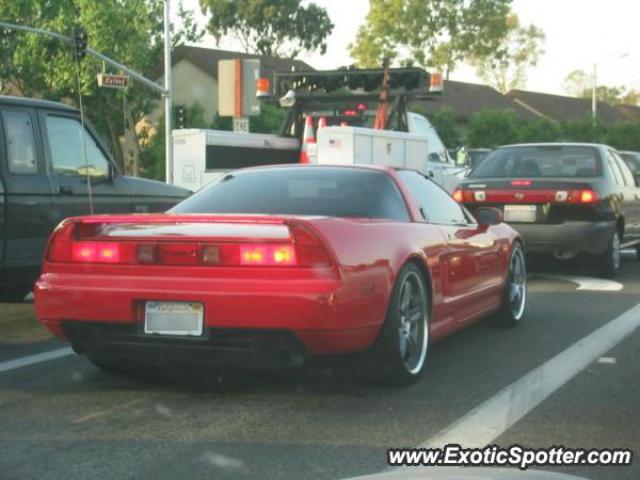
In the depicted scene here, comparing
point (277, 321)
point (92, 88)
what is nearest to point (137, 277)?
point (277, 321)

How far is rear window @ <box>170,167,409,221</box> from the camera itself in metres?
5.93

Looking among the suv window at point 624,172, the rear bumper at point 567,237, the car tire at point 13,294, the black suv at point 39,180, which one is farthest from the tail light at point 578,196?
the car tire at point 13,294

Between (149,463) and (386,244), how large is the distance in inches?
75.9

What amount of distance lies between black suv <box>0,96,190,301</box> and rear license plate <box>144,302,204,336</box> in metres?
2.77

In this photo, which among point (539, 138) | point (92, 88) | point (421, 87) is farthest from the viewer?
point (539, 138)

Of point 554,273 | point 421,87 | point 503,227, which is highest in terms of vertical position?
point 421,87

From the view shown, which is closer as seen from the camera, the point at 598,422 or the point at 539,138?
the point at 598,422

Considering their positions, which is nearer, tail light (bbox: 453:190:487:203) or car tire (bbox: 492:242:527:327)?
car tire (bbox: 492:242:527:327)

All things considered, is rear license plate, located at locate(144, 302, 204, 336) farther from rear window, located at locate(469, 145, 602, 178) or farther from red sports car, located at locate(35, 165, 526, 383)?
rear window, located at locate(469, 145, 602, 178)

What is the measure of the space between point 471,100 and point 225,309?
204 ft

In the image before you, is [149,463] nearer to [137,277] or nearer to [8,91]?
[137,277]

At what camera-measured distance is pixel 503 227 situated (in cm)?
789

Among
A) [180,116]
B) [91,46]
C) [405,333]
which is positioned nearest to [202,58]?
[91,46]

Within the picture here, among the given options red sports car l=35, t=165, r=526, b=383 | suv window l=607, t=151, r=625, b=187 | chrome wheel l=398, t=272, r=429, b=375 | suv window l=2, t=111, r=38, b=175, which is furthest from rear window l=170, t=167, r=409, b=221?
suv window l=607, t=151, r=625, b=187
